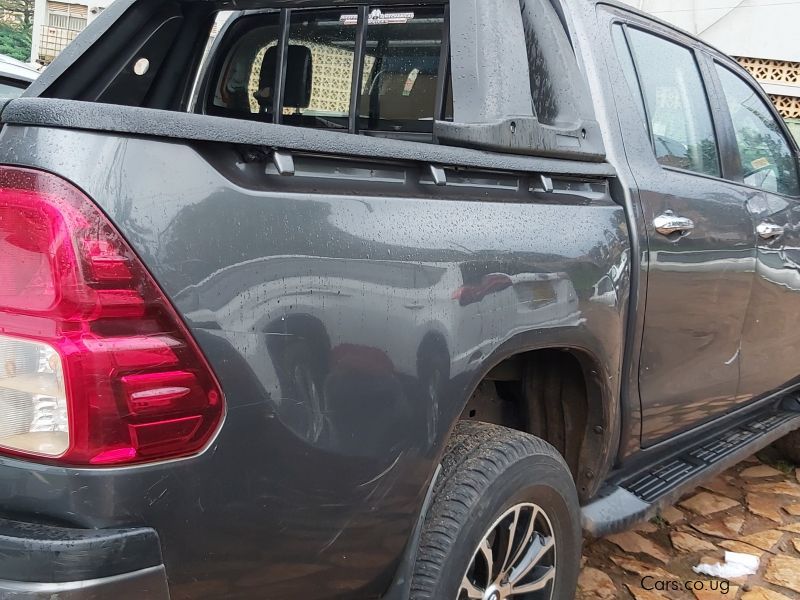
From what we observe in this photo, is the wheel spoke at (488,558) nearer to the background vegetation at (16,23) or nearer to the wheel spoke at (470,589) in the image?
the wheel spoke at (470,589)

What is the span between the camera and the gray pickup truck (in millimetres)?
1235

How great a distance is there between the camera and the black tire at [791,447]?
4.20 metres

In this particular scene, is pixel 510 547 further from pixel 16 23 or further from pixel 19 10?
pixel 16 23

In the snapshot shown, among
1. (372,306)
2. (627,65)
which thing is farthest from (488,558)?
(627,65)

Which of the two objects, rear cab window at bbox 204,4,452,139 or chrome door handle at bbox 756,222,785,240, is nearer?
rear cab window at bbox 204,4,452,139

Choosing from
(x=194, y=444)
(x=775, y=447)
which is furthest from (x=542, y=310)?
(x=775, y=447)

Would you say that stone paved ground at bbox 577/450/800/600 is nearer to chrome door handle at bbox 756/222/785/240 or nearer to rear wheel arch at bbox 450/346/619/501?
rear wheel arch at bbox 450/346/619/501

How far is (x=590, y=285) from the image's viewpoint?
209cm

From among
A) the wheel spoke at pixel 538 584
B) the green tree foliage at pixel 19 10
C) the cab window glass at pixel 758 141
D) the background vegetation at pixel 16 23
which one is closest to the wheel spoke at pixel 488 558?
the wheel spoke at pixel 538 584

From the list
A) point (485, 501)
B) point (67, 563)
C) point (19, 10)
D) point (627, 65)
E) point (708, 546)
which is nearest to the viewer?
point (67, 563)

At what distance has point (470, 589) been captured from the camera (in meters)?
1.86

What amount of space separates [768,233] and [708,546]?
1.36 m

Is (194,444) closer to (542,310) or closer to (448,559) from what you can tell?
(448,559)

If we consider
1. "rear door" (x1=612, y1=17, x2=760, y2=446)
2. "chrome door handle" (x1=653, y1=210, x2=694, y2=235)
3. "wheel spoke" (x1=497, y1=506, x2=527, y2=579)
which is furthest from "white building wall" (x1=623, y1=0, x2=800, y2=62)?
Result: "wheel spoke" (x1=497, y1=506, x2=527, y2=579)
